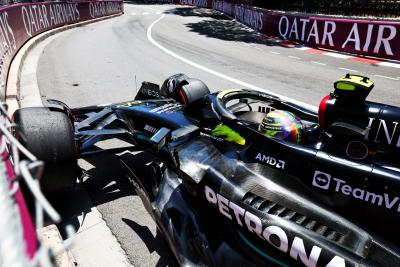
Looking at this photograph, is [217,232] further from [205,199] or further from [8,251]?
[8,251]

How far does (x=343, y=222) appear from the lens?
259 cm

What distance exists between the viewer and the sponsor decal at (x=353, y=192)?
8.03 ft

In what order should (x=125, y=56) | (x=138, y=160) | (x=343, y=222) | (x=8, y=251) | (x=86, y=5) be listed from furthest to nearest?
(x=86, y=5)
(x=125, y=56)
(x=138, y=160)
(x=343, y=222)
(x=8, y=251)

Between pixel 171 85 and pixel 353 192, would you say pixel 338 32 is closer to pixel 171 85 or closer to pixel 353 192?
pixel 171 85

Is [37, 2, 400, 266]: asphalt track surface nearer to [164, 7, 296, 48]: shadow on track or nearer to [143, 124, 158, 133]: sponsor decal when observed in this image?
[164, 7, 296, 48]: shadow on track

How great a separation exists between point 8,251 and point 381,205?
2309 mm

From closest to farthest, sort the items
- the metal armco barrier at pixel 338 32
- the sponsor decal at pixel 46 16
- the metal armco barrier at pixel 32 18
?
the metal armco barrier at pixel 32 18, the metal armco barrier at pixel 338 32, the sponsor decal at pixel 46 16

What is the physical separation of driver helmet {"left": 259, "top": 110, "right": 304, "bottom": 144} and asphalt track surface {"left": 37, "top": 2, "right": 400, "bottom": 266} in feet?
4.62

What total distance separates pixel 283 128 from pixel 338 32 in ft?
39.1

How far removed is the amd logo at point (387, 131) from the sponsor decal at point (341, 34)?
401 inches

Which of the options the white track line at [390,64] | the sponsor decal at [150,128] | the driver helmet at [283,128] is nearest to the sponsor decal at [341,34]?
the white track line at [390,64]

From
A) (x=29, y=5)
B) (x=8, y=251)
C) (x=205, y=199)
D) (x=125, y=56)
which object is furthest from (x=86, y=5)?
(x=8, y=251)

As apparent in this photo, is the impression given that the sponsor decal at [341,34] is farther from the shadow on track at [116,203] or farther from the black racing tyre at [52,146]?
the black racing tyre at [52,146]

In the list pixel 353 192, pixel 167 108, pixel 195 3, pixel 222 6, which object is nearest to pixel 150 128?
pixel 167 108
